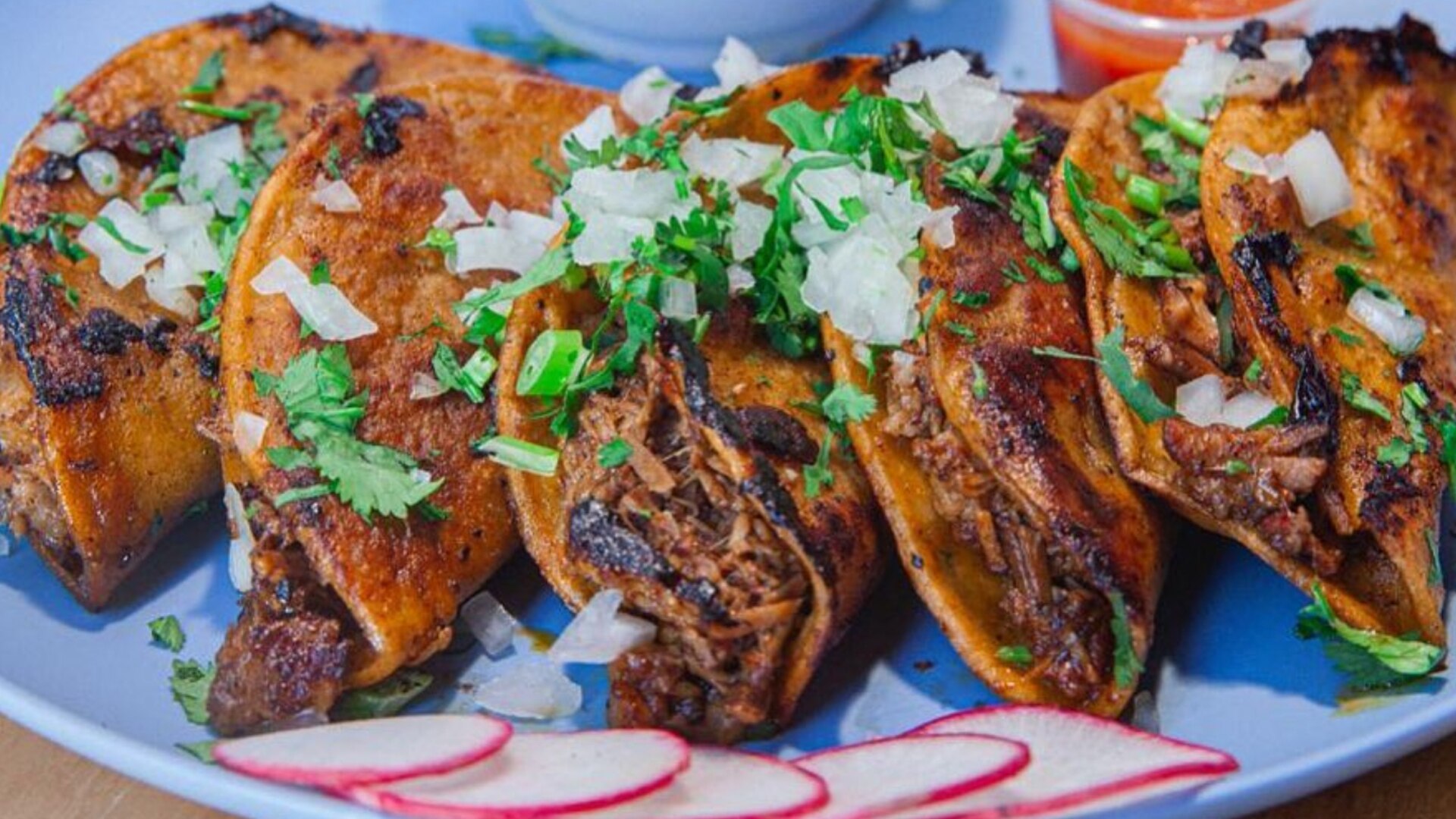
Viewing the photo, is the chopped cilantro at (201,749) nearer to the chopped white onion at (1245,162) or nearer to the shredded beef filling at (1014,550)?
the shredded beef filling at (1014,550)

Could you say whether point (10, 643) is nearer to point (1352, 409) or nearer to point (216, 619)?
point (216, 619)

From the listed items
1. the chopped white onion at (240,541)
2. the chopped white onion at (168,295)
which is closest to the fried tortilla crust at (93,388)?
the chopped white onion at (168,295)

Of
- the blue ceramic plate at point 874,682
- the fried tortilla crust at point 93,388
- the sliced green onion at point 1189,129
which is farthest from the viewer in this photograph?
the sliced green onion at point 1189,129

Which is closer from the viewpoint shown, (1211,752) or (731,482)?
(1211,752)

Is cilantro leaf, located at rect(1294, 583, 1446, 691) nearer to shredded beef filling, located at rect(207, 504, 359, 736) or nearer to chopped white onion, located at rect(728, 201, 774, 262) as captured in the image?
chopped white onion, located at rect(728, 201, 774, 262)

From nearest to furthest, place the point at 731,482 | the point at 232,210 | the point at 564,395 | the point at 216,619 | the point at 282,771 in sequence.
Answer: the point at 282,771 → the point at 731,482 → the point at 564,395 → the point at 216,619 → the point at 232,210

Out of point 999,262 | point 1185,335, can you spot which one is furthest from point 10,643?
point 1185,335
